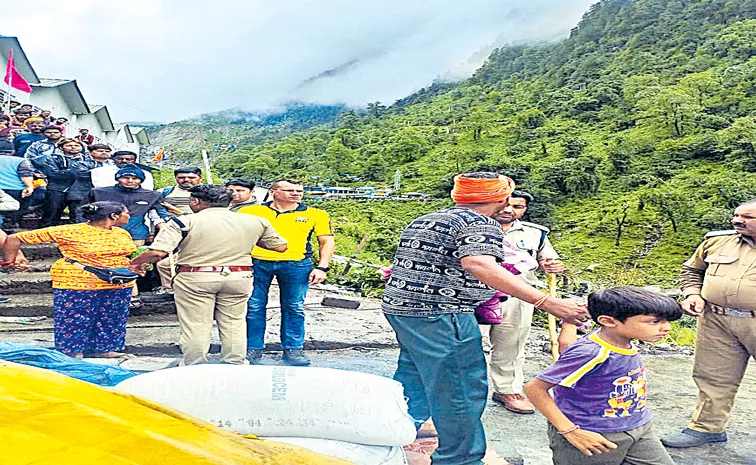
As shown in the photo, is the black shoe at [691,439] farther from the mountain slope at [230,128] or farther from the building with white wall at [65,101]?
the mountain slope at [230,128]

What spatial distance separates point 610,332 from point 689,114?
35.9m

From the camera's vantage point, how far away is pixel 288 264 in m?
4.44

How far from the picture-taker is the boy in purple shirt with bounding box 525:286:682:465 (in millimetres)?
2096

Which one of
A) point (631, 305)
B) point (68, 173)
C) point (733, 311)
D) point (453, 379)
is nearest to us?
point (631, 305)

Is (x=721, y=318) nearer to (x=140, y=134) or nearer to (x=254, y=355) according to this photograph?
(x=254, y=355)

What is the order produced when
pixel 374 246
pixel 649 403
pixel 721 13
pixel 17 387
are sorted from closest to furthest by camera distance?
pixel 17 387 < pixel 649 403 < pixel 374 246 < pixel 721 13

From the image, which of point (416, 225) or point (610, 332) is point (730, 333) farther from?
point (416, 225)

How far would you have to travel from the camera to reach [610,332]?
2.16 meters

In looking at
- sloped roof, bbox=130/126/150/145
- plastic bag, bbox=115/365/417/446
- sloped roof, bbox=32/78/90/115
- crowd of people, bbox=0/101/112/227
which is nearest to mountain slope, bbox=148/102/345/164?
sloped roof, bbox=130/126/150/145

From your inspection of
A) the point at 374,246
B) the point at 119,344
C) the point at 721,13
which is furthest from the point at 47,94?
the point at 721,13

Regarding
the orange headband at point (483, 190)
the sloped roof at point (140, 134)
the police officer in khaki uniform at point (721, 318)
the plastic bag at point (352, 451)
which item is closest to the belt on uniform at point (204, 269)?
the orange headband at point (483, 190)

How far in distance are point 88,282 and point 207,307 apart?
1074 mm

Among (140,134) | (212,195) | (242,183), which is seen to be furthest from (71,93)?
(212,195)

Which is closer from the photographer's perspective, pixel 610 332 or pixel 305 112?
pixel 610 332
